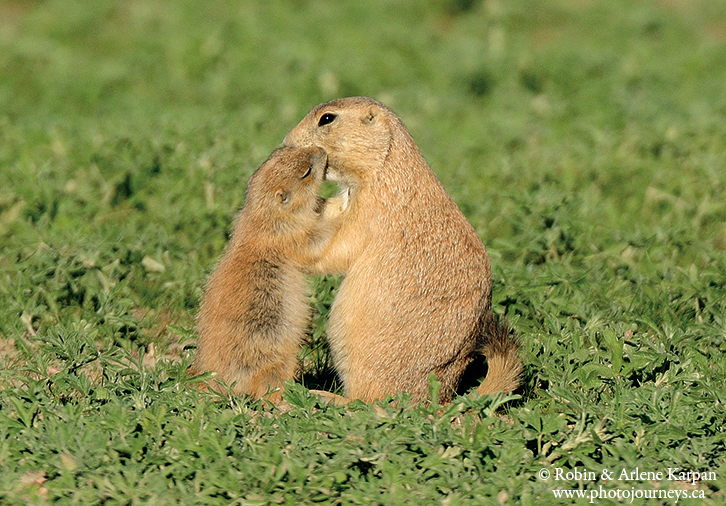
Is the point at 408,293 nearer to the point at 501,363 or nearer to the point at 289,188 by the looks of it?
the point at 501,363

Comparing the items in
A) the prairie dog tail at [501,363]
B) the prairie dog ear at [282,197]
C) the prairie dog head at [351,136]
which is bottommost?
the prairie dog tail at [501,363]

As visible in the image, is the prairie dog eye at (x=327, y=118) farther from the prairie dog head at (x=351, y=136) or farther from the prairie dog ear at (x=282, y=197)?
the prairie dog ear at (x=282, y=197)

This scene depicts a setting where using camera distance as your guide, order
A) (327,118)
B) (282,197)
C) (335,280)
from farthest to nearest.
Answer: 1. (335,280)
2. (327,118)
3. (282,197)

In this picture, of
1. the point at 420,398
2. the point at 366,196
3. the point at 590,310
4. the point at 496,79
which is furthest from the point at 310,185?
the point at 496,79

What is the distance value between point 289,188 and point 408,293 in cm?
74

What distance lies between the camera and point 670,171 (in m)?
6.50

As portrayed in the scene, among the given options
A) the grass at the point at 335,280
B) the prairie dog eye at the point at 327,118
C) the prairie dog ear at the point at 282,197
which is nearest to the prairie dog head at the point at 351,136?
the prairie dog eye at the point at 327,118

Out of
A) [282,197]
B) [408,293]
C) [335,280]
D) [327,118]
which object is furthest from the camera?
[335,280]

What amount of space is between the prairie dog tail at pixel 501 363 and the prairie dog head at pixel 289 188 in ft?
3.11

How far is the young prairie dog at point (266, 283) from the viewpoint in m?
3.86

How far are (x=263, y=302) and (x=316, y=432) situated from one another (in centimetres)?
66

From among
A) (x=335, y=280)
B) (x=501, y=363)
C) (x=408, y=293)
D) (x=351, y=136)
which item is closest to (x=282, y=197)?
(x=351, y=136)

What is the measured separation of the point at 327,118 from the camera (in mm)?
4336

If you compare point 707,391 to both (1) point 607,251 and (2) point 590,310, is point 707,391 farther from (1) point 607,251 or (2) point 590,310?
(1) point 607,251
